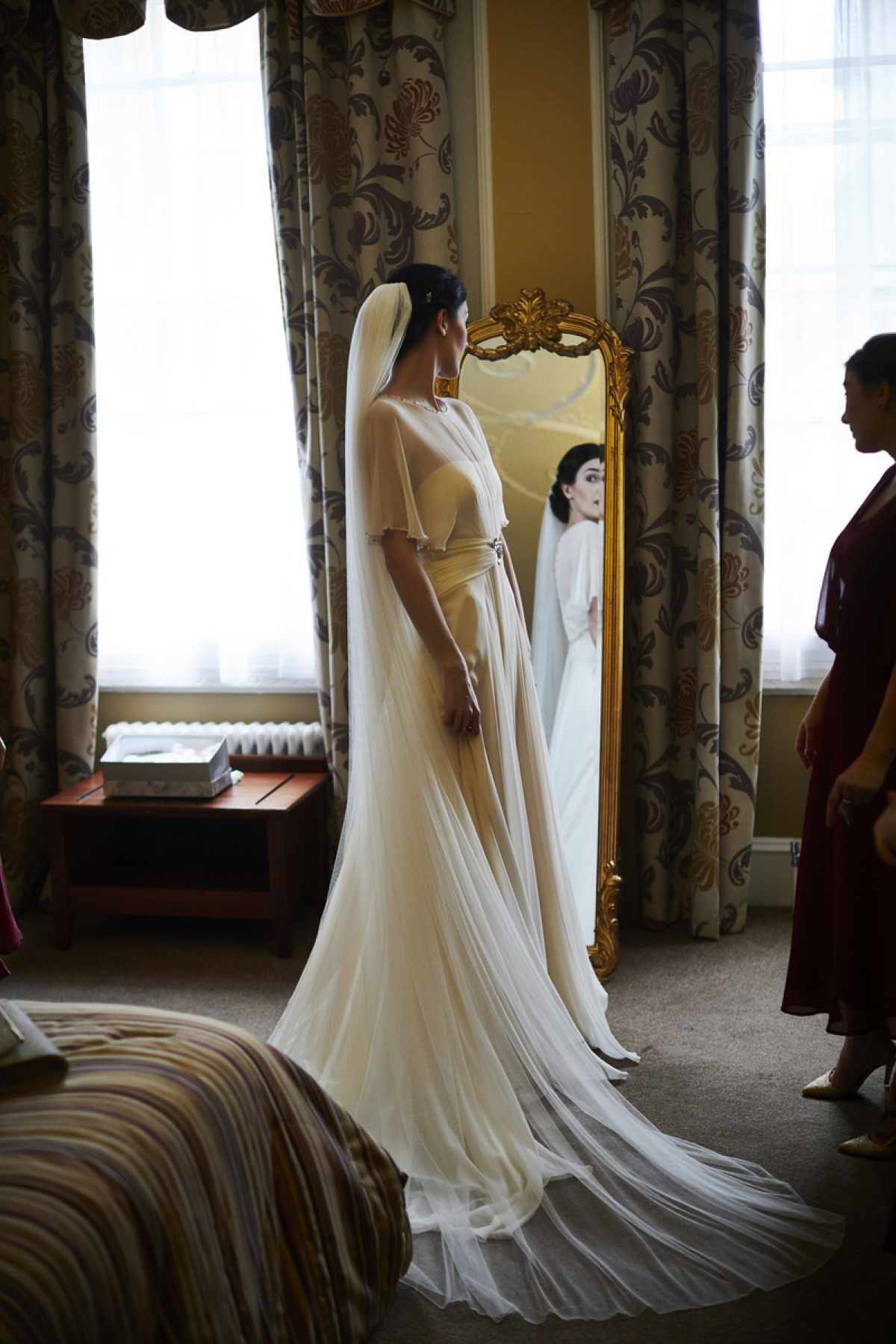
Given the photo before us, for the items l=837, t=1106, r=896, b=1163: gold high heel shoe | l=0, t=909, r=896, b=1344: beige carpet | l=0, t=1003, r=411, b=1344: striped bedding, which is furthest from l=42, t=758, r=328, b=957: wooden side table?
l=837, t=1106, r=896, b=1163: gold high heel shoe

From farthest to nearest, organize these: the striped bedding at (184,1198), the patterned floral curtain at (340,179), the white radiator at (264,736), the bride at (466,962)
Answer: the white radiator at (264,736) → the patterned floral curtain at (340,179) → the bride at (466,962) → the striped bedding at (184,1198)

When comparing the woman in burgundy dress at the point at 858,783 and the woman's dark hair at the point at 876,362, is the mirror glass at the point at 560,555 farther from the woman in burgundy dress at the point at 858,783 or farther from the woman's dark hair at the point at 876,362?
the woman's dark hair at the point at 876,362

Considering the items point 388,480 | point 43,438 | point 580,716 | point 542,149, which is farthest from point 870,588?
point 43,438

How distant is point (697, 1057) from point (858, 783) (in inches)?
35.3

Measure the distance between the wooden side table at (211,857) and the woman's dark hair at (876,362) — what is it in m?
1.91

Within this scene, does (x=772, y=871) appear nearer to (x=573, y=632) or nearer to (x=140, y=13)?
(x=573, y=632)

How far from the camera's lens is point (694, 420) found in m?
3.07

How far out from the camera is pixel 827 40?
2.99 m

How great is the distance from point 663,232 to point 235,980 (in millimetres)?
2440

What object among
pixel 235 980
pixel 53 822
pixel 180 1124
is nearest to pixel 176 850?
pixel 53 822

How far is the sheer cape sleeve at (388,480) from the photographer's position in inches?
82.4

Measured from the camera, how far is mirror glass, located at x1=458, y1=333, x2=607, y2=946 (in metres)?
2.96

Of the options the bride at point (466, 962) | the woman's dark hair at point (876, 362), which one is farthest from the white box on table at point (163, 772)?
the woman's dark hair at point (876, 362)

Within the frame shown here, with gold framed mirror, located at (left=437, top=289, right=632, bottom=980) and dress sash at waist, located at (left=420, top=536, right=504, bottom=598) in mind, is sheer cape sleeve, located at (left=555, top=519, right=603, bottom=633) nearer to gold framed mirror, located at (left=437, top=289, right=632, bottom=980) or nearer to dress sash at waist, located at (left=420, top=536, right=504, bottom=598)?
gold framed mirror, located at (left=437, top=289, right=632, bottom=980)
